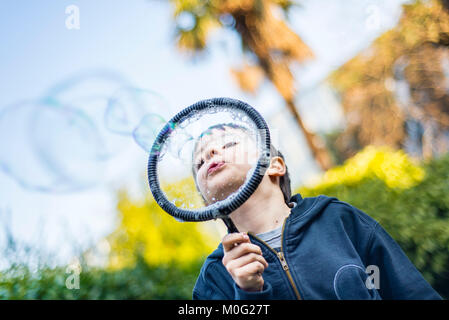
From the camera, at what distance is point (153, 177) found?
1.36 meters

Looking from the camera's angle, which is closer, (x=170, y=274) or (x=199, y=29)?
(x=170, y=274)

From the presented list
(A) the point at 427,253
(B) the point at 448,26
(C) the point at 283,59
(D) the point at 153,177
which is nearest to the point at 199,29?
(C) the point at 283,59

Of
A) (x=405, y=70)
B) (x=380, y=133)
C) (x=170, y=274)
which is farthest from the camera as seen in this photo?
(x=380, y=133)

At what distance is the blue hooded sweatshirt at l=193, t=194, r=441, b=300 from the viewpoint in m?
1.23

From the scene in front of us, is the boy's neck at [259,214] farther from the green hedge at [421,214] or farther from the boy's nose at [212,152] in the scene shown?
the green hedge at [421,214]

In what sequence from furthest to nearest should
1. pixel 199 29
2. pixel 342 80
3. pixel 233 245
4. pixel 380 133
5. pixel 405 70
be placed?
1. pixel 380 133
2. pixel 342 80
3. pixel 199 29
4. pixel 405 70
5. pixel 233 245

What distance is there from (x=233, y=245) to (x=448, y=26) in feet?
10.1

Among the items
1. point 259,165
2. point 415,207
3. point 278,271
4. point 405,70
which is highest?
point 405,70

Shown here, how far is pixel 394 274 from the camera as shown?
1283mm

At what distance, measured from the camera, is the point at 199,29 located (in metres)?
7.89

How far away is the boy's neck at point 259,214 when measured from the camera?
1427 millimetres

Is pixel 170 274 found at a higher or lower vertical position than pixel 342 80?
lower

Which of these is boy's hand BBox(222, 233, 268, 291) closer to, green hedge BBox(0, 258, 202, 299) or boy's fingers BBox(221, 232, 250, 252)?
boy's fingers BBox(221, 232, 250, 252)

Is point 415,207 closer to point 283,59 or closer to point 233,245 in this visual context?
point 233,245
